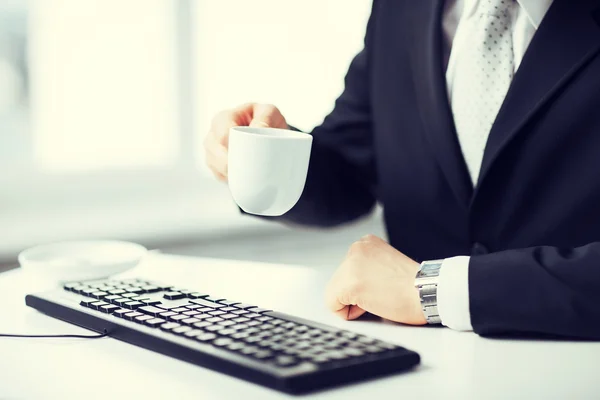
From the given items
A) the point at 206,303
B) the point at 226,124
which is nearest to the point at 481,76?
the point at 226,124

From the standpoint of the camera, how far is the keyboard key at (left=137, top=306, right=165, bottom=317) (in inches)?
34.4

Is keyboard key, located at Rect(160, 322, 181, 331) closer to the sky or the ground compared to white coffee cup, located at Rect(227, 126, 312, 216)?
closer to the ground

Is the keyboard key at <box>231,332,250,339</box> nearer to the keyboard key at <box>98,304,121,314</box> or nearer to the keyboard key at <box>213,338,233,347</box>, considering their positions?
the keyboard key at <box>213,338,233,347</box>

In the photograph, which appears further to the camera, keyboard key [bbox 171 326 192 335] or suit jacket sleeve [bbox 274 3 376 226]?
suit jacket sleeve [bbox 274 3 376 226]

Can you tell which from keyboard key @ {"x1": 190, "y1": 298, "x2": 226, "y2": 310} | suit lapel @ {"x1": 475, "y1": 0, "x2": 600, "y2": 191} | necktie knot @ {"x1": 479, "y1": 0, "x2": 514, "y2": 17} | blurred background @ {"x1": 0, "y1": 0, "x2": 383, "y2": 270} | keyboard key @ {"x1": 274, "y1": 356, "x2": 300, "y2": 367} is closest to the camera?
keyboard key @ {"x1": 274, "y1": 356, "x2": 300, "y2": 367}

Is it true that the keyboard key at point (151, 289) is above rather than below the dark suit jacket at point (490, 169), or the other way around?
below

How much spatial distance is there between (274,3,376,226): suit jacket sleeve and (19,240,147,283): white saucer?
1.36 feet

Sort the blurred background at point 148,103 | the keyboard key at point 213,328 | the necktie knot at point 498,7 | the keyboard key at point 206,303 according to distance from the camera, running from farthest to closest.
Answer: the blurred background at point 148,103
the necktie knot at point 498,7
the keyboard key at point 206,303
the keyboard key at point 213,328

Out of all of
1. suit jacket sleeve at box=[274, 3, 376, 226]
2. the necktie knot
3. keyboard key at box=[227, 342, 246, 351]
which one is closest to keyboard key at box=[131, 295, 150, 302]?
keyboard key at box=[227, 342, 246, 351]

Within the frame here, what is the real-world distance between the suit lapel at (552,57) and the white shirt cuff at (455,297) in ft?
1.10

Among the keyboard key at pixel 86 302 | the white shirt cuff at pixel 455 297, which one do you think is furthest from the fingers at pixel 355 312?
the keyboard key at pixel 86 302

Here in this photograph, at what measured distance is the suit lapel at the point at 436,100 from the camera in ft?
4.28

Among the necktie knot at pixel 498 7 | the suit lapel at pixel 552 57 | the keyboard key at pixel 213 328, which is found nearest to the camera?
the keyboard key at pixel 213 328

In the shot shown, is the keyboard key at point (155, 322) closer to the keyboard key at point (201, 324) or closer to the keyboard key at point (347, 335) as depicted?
the keyboard key at point (201, 324)
